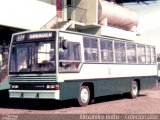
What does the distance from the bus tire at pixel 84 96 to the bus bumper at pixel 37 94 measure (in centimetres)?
156

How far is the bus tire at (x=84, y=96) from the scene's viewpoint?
15.3m

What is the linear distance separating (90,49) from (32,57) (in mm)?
2627

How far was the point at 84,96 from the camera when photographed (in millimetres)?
15695

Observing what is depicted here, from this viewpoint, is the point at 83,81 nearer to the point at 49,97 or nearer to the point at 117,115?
the point at 49,97

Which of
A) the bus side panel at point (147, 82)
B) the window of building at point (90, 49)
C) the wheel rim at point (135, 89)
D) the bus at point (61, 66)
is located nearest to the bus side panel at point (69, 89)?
the bus at point (61, 66)

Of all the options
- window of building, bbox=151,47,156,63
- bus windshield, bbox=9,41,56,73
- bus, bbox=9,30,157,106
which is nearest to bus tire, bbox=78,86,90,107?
bus, bbox=9,30,157,106

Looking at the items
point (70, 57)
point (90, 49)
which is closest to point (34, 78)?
point (70, 57)

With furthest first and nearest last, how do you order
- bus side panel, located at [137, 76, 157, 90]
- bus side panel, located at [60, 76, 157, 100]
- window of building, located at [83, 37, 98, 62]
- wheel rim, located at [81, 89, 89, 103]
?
1. bus side panel, located at [137, 76, 157, 90]
2. window of building, located at [83, 37, 98, 62]
3. wheel rim, located at [81, 89, 89, 103]
4. bus side panel, located at [60, 76, 157, 100]

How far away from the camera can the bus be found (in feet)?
46.5

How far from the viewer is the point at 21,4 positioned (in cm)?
2323

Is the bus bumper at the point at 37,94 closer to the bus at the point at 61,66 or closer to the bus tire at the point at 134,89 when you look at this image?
the bus at the point at 61,66

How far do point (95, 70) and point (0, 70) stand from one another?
409cm

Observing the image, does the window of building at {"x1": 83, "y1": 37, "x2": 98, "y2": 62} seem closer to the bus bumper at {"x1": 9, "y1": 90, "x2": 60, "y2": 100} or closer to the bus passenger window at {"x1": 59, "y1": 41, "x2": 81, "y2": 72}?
the bus passenger window at {"x1": 59, "y1": 41, "x2": 81, "y2": 72}

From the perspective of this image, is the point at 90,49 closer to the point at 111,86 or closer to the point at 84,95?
the point at 84,95
